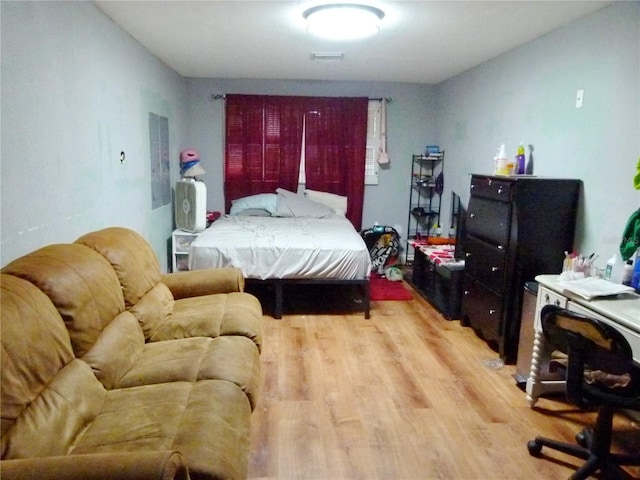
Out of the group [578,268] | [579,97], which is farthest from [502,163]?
[578,268]

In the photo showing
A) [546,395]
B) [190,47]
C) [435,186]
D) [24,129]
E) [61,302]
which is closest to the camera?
[61,302]

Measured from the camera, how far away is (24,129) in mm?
2012

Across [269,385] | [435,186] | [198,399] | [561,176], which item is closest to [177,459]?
[198,399]

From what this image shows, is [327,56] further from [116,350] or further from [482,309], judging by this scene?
[116,350]

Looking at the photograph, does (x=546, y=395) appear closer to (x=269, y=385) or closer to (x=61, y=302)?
(x=269, y=385)

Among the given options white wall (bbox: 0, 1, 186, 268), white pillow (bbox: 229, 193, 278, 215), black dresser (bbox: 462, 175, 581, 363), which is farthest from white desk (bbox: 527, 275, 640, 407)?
white pillow (bbox: 229, 193, 278, 215)

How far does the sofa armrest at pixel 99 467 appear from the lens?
44.1 inches

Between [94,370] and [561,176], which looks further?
[561,176]

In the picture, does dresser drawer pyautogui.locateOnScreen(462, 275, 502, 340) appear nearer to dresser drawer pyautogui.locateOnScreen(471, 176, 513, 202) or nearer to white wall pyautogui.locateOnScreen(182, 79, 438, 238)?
dresser drawer pyautogui.locateOnScreen(471, 176, 513, 202)

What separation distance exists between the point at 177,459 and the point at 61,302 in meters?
0.82

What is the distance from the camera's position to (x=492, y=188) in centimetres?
321

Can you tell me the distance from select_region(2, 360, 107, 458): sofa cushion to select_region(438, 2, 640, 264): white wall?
9.21 feet

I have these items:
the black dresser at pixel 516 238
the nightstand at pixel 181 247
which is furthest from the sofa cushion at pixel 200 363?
the nightstand at pixel 181 247

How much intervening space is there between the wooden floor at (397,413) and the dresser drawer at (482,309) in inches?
5.6
